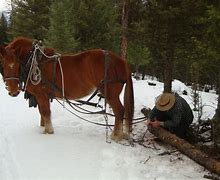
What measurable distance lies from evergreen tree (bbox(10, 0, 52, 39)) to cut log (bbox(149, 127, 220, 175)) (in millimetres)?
19810

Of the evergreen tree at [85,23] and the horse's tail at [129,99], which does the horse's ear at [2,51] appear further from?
the evergreen tree at [85,23]

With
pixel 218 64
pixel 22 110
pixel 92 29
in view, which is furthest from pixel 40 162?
pixel 92 29

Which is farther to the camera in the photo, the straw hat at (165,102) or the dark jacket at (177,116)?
Result: the straw hat at (165,102)

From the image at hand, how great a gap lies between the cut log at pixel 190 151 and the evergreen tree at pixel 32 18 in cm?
1981

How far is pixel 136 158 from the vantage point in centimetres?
614

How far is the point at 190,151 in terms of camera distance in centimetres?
575

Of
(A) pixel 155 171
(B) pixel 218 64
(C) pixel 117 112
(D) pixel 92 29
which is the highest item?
(D) pixel 92 29

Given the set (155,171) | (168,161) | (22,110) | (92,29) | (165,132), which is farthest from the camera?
(92,29)

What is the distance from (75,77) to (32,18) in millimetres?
19765

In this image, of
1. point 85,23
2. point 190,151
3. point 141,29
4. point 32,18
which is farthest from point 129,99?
point 32,18

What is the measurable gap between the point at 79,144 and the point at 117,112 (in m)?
1.02

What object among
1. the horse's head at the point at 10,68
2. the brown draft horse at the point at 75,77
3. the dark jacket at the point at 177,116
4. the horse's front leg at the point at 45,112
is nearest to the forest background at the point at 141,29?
the dark jacket at the point at 177,116

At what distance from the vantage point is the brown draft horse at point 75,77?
23.6ft

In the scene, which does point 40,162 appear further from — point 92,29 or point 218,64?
point 92,29
